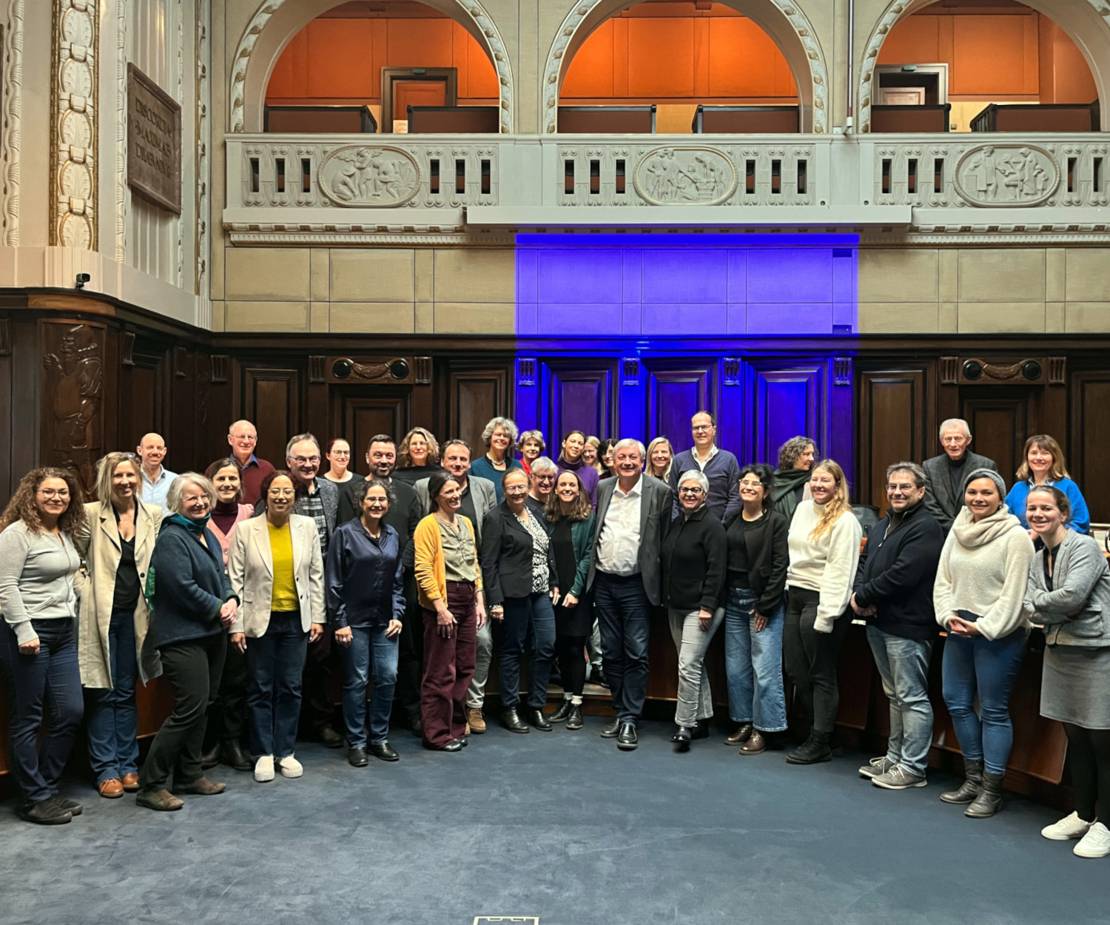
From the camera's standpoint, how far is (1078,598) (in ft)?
14.1

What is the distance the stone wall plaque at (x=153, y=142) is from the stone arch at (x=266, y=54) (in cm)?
92

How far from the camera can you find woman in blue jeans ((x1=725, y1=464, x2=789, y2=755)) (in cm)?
585

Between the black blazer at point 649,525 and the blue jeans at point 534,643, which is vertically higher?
the black blazer at point 649,525

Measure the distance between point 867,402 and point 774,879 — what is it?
6459mm

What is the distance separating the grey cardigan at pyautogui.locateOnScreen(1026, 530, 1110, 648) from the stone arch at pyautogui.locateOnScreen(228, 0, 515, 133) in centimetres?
673

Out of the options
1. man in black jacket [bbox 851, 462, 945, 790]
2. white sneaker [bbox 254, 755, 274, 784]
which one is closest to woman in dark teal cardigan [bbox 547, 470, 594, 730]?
man in black jacket [bbox 851, 462, 945, 790]

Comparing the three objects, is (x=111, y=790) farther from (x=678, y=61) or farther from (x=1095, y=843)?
(x=678, y=61)

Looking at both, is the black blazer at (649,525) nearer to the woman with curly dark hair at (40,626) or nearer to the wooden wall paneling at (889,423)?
the woman with curly dark hair at (40,626)

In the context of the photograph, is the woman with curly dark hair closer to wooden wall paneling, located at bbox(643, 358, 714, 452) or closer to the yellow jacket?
the yellow jacket

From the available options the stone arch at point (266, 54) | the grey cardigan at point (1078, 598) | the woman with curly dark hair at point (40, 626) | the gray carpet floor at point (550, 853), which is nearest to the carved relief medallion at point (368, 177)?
the stone arch at point (266, 54)

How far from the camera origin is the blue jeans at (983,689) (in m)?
4.83

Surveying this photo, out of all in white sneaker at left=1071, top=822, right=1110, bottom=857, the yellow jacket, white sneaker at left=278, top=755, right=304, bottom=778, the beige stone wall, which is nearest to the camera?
white sneaker at left=1071, top=822, right=1110, bottom=857

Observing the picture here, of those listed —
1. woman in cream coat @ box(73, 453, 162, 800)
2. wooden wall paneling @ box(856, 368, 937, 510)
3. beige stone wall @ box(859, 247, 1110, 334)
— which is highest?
beige stone wall @ box(859, 247, 1110, 334)

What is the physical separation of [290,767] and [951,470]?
3875 mm
